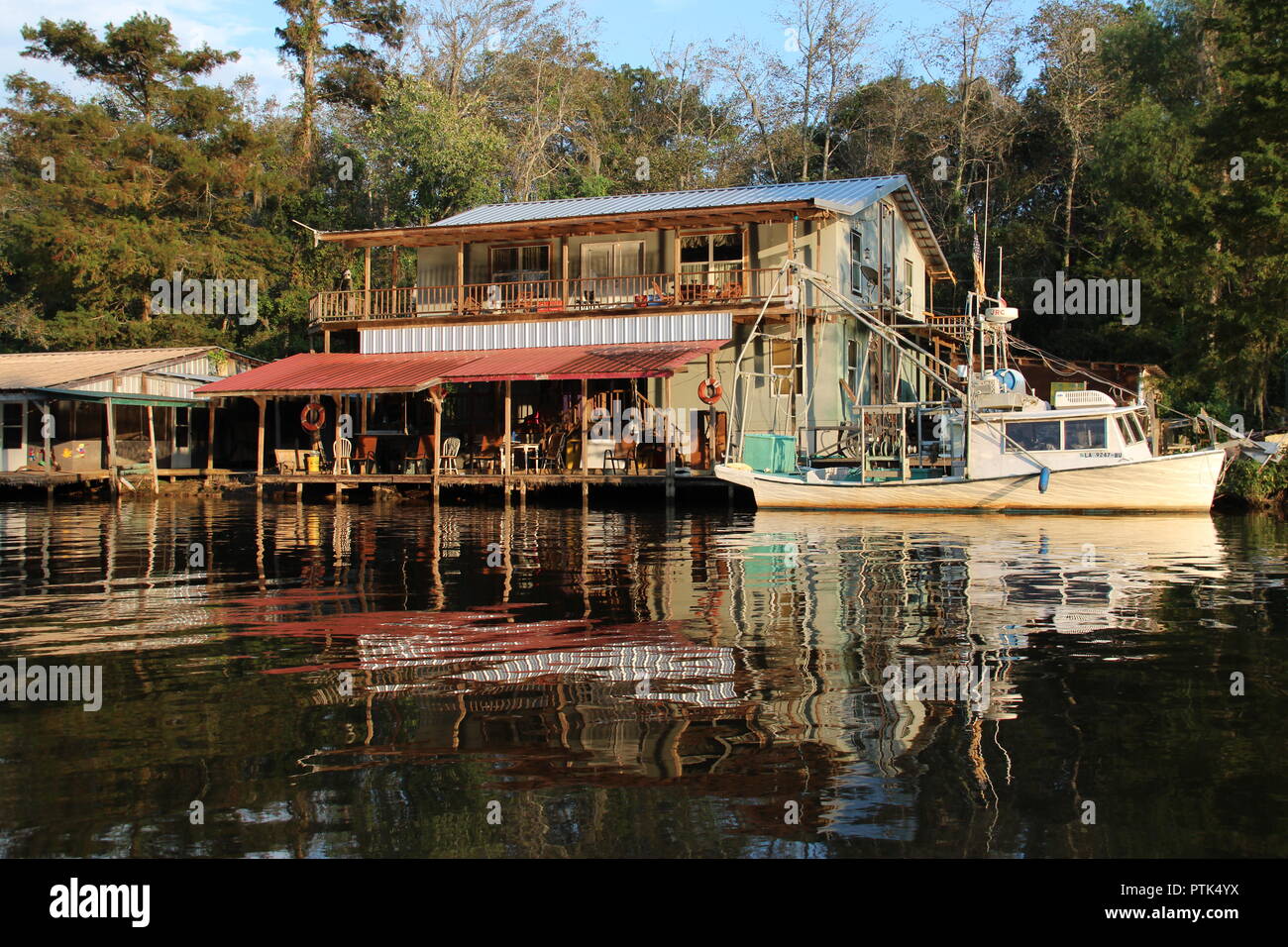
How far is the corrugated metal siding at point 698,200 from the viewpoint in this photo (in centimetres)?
3044

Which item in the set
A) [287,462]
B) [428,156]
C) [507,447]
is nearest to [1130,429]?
[507,447]

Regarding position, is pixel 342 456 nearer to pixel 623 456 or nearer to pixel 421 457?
pixel 421 457

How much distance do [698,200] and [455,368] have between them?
847 cm

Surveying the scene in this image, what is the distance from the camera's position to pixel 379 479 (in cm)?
2936

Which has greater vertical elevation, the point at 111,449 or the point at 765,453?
the point at 111,449

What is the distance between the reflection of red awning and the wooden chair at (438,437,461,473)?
6.63 ft

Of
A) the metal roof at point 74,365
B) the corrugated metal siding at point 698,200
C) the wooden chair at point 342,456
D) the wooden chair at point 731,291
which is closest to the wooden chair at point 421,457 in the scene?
the wooden chair at point 342,456

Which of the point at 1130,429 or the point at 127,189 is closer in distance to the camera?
the point at 1130,429

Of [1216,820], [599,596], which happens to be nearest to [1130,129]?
[599,596]

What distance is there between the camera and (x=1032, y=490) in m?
22.3

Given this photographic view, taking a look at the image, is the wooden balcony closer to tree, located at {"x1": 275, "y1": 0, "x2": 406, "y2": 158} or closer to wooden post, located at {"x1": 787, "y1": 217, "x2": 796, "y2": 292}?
wooden post, located at {"x1": 787, "y1": 217, "x2": 796, "y2": 292}

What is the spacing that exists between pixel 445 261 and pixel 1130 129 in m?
21.2

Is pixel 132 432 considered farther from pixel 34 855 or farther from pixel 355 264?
pixel 34 855

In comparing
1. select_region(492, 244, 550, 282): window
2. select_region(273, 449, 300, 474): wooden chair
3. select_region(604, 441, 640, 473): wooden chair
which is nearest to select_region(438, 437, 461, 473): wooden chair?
select_region(273, 449, 300, 474): wooden chair
